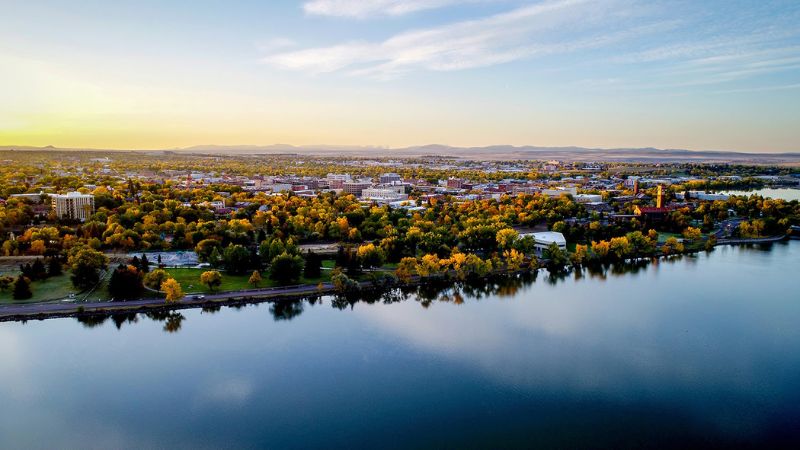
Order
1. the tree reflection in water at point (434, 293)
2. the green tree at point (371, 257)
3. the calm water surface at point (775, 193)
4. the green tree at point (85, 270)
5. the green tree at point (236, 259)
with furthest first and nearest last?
the calm water surface at point (775, 193) < the green tree at point (371, 257) < the green tree at point (236, 259) < the green tree at point (85, 270) < the tree reflection in water at point (434, 293)

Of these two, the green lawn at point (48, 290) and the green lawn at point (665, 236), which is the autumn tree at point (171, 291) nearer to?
the green lawn at point (48, 290)

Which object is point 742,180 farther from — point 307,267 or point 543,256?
point 307,267

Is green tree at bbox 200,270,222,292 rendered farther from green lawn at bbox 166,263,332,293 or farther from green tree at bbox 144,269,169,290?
green tree at bbox 144,269,169,290

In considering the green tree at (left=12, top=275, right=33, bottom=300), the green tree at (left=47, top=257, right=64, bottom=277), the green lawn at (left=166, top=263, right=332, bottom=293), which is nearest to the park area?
the green lawn at (left=166, top=263, right=332, bottom=293)

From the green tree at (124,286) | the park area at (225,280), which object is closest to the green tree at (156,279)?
the green tree at (124,286)

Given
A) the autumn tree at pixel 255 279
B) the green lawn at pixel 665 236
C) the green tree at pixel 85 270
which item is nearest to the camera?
the green tree at pixel 85 270

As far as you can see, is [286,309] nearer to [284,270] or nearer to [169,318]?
[284,270]
